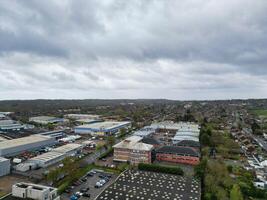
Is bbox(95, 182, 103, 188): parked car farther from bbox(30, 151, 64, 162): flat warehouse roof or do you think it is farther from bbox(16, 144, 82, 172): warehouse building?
bbox(30, 151, 64, 162): flat warehouse roof

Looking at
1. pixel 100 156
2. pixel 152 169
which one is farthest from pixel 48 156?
pixel 152 169

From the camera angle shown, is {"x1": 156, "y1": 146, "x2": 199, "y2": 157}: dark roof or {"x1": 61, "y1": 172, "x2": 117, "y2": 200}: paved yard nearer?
{"x1": 61, "y1": 172, "x2": 117, "y2": 200}: paved yard

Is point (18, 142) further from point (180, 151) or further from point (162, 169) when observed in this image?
point (180, 151)

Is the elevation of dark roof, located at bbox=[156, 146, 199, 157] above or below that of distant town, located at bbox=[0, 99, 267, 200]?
above

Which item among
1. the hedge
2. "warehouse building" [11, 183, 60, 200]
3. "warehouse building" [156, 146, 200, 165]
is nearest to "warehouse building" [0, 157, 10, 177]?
"warehouse building" [11, 183, 60, 200]

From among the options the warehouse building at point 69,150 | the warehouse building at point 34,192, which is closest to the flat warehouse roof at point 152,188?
Result: the warehouse building at point 34,192

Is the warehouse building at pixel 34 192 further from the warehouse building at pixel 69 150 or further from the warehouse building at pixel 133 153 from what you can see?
the warehouse building at pixel 69 150

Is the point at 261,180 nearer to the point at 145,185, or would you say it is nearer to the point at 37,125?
the point at 145,185
